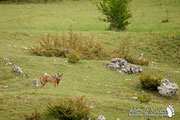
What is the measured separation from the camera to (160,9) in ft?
103

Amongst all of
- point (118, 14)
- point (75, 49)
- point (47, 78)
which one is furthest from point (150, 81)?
point (118, 14)

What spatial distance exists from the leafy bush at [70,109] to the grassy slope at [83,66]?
0.40 meters

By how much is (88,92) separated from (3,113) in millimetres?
3081

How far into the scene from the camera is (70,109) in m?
7.31

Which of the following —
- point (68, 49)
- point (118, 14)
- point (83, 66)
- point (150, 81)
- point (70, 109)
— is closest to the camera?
point (70, 109)

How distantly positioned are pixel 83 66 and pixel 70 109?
192 inches

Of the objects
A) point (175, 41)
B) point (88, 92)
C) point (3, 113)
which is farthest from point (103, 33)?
point (3, 113)

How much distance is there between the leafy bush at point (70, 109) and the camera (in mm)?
7219

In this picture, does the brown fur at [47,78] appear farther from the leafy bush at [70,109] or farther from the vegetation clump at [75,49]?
the vegetation clump at [75,49]

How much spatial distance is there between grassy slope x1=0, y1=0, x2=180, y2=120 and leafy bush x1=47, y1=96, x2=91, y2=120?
0.40 m

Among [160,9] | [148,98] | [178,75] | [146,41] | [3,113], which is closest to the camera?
[3,113]

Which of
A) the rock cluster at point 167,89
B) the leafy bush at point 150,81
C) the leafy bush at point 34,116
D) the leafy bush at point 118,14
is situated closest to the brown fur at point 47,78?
the leafy bush at point 34,116

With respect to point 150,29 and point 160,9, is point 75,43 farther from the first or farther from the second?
point 160,9

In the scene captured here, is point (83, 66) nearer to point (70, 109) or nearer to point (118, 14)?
point (70, 109)
